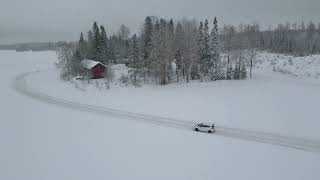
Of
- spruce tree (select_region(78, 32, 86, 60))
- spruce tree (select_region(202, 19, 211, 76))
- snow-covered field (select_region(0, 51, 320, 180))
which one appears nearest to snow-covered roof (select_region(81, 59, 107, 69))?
spruce tree (select_region(78, 32, 86, 60))

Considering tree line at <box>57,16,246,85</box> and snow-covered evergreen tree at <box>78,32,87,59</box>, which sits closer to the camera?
tree line at <box>57,16,246,85</box>

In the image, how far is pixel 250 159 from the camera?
2197cm

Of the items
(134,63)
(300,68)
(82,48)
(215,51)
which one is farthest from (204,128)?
(82,48)

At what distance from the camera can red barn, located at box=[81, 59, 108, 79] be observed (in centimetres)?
6488

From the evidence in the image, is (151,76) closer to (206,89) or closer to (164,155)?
(206,89)

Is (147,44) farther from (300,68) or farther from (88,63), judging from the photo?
(300,68)

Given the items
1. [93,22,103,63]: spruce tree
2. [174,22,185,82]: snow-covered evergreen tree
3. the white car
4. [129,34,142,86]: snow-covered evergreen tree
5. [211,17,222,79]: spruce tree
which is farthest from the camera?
[93,22,103,63]: spruce tree

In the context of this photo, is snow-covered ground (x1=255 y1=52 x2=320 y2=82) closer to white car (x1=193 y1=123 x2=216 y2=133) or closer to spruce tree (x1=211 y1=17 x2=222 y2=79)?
spruce tree (x1=211 y1=17 x2=222 y2=79)

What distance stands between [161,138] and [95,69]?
141 feet

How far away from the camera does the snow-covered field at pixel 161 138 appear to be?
826 inches

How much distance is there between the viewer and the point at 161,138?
2708 centimetres

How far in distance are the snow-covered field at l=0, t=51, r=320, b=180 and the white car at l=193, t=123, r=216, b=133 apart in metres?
1.29

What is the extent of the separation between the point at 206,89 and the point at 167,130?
21.1 meters

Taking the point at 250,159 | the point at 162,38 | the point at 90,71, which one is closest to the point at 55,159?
the point at 250,159
